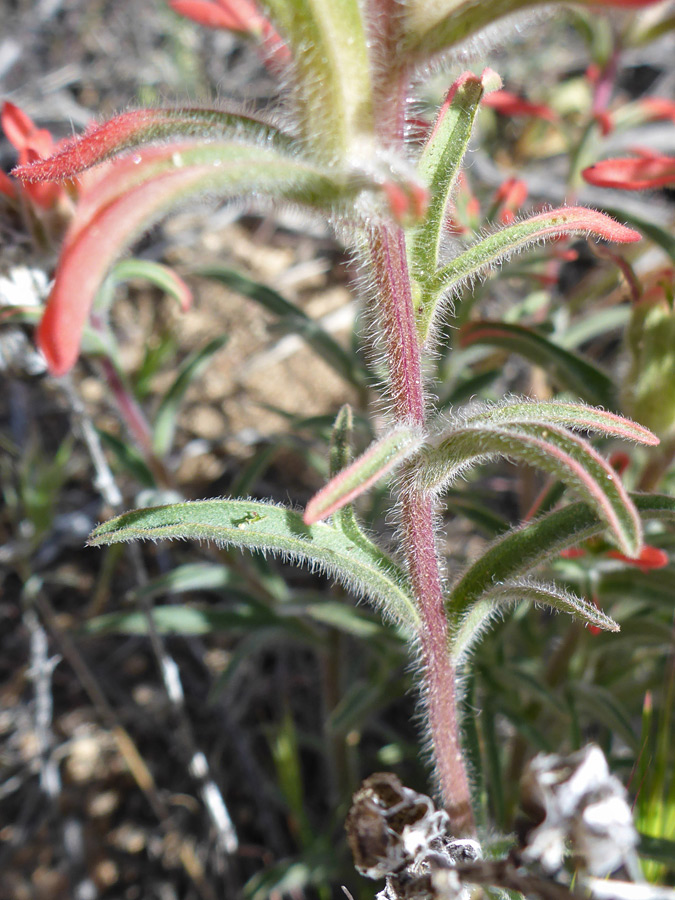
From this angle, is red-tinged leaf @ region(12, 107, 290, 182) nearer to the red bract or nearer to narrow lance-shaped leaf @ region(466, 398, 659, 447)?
narrow lance-shaped leaf @ region(466, 398, 659, 447)

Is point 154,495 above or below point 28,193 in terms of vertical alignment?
below

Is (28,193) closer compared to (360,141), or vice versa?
(360,141)

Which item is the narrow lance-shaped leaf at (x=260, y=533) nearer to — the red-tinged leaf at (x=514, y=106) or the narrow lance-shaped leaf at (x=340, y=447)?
the narrow lance-shaped leaf at (x=340, y=447)

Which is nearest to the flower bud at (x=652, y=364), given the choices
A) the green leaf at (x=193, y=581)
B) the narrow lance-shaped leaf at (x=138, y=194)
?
the narrow lance-shaped leaf at (x=138, y=194)

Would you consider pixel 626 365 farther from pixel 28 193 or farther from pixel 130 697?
pixel 130 697

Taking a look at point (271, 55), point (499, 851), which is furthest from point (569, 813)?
point (271, 55)

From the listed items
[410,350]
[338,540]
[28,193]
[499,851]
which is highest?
[28,193]

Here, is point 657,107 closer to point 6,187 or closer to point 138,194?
point 6,187

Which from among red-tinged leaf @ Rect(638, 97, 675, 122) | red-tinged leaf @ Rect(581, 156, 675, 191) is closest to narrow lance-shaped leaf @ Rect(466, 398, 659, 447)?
red-tinged leaf @ Rect(581, 156, 675, 191)
